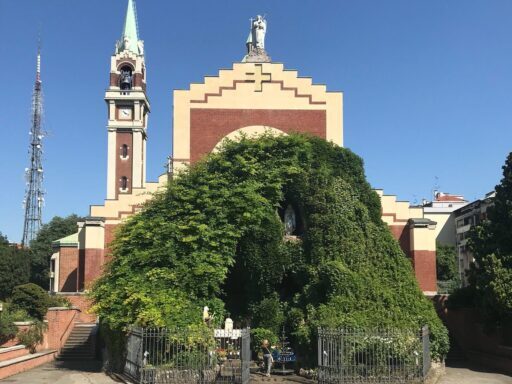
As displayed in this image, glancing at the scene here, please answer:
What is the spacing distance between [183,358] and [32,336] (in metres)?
12.1

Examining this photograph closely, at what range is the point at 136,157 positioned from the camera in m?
66.2

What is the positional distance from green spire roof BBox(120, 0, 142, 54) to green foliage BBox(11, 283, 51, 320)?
49.2 meters

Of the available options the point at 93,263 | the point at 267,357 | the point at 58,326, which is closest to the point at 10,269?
the point at 93,263

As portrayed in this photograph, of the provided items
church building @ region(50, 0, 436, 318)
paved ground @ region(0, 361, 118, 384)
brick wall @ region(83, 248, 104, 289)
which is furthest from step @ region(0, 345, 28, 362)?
brick wall @ region(83, 248, 104, 289)

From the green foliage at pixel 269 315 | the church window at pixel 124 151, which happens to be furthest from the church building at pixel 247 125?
the church window at pixel 124 151

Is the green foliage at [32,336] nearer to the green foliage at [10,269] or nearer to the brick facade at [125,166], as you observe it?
the green foliage at [10,269]

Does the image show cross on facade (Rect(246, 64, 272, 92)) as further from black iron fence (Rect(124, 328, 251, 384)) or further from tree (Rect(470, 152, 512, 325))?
black iron fence (Rect(124, 328, 251, 384))

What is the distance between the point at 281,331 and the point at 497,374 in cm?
820

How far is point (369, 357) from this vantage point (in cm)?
→ 1712

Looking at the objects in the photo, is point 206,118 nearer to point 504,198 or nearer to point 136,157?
point 504,198

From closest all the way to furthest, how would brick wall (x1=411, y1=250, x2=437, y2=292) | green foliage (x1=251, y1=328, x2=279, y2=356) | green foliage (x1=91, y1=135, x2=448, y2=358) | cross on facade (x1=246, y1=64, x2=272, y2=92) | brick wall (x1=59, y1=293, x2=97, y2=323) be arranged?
green foliage (x1=91, y1=135, x2=448, y2=358) < green foliage (x1=251, y1=328, x2=279, y2=356) < brick wall (x1=59, y1=293, x2=97, y2=323) < cross on facade (x1=246, y1=64, x2=272, y2=92) < brick wall (x1=411, y1=250, x2=437, y2=292)

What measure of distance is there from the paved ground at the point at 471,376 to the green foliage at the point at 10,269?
33.5 meters

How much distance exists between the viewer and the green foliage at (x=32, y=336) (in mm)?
25578

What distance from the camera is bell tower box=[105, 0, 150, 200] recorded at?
66000mm
